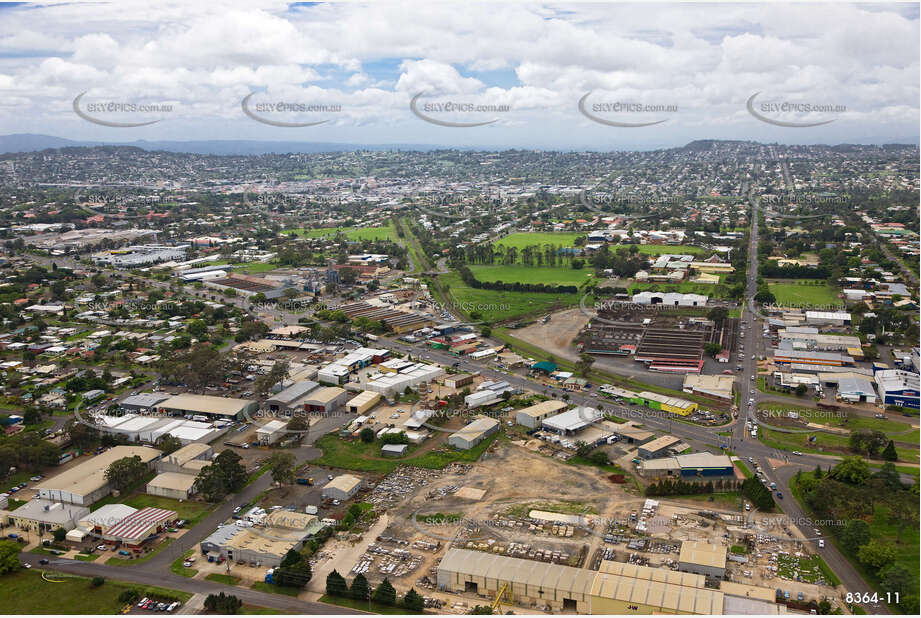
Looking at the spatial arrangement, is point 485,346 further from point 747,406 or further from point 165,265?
point 165,265

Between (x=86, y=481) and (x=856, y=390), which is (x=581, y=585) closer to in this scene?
(x=86, y=481)

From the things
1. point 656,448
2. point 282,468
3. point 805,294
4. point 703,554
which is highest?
point 805,294

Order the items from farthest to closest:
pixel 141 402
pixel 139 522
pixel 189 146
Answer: pixel 189 146 < pixel 141 402 < pixel 139 522

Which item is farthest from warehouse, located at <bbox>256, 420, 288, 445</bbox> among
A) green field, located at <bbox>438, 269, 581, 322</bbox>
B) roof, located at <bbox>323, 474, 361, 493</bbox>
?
green field, located at <bbox>438, 269, 581, 322</bbox>

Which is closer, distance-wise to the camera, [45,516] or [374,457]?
[45,516]

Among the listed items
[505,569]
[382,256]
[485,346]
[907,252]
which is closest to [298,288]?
[382,256]

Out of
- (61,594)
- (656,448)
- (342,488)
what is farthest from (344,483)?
(656,448)
